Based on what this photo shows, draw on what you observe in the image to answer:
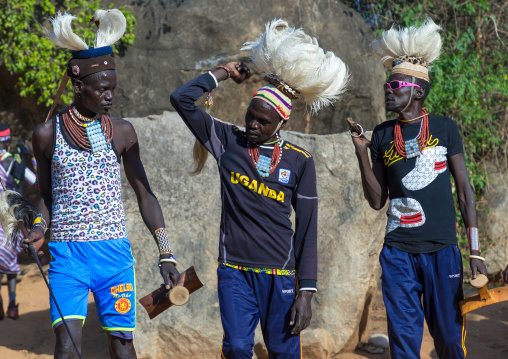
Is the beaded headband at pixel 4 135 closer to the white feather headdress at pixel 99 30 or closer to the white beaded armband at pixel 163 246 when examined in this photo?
the white feather headdress at pixel 99 30

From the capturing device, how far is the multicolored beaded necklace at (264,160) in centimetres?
343

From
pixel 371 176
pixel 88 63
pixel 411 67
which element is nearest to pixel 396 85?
pixel 411 67

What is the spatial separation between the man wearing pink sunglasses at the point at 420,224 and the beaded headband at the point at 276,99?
0.66 m

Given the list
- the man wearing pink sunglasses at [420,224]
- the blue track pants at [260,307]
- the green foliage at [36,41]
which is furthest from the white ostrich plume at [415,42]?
the green foliage at [36,41]

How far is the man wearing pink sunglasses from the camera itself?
12.4 ft

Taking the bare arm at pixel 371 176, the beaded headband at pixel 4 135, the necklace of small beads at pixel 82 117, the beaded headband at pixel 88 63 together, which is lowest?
the bare arm at pixel 371 176

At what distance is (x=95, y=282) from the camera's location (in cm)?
352

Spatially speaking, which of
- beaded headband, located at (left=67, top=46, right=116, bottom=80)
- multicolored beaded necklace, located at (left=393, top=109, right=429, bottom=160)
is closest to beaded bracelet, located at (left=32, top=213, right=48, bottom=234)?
beaded headband, located at (left=67, top=46, right=116, bottom=80)

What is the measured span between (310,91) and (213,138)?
61 cm

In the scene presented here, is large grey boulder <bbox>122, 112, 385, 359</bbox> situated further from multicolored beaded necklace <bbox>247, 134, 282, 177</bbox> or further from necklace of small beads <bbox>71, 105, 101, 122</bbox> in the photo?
multicolored beaded necklace <bbox>247, 134, 282, 177</bbox>

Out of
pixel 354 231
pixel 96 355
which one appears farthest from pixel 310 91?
pixel 96 355

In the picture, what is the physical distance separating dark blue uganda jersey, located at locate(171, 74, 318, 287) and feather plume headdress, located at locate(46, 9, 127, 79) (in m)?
0.50

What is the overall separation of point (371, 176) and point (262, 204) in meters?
0.94

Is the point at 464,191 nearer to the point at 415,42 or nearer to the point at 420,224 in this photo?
the point at 420,224
